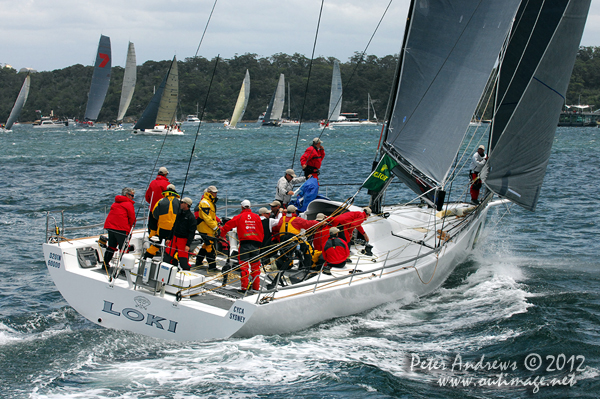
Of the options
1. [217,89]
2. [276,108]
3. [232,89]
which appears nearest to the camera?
[276,108]

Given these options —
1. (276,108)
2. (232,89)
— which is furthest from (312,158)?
(232,89)

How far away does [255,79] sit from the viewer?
412ft

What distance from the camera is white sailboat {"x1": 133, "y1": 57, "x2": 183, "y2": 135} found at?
5306 centimetres

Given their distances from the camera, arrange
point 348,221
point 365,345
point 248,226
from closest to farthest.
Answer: point 365,345 < point 248,226 < point 348,221

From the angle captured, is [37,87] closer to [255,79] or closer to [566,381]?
[255,79]

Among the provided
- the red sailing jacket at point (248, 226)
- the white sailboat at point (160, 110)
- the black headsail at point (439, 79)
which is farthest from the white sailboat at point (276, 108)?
the red sailing jacket at point (248, 226)

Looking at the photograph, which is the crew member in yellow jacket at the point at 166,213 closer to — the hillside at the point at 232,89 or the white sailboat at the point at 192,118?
the hillside at the point at 232,89

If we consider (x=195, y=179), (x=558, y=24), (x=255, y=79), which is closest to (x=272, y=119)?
(x=255, y=79)

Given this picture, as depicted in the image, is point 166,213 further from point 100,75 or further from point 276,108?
point 276,108

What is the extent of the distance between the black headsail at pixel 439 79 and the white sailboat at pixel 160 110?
146ft

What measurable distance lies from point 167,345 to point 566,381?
487 cm

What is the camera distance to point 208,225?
8.30 m

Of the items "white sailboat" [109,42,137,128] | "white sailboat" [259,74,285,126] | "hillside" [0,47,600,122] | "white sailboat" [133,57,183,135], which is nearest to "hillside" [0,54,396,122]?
"hillside" [0,47,600,122]

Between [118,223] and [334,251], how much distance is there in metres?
3.27
